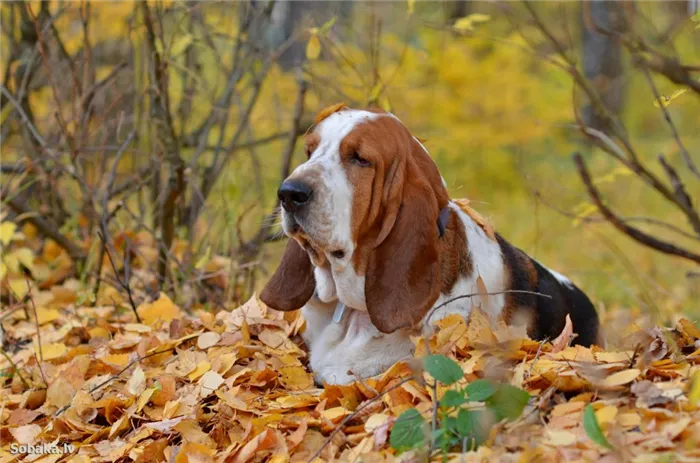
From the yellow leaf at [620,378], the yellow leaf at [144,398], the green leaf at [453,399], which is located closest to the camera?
the green leaf at [453,399]

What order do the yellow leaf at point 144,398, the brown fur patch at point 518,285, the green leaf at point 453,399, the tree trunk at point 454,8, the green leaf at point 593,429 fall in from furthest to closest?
the tree trunk at point 454,8 → the brown fur patch at point 518,285 → the yellow leaf at point 144,398 → the green leaf at point 453,399 → the green leaf at point 593,429

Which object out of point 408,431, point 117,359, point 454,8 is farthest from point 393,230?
point 454,8

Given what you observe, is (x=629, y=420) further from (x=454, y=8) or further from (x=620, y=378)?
(x=454, y=8)

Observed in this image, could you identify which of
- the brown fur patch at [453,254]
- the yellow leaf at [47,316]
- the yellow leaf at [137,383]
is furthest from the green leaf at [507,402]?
the yellow leaf at [47,316]

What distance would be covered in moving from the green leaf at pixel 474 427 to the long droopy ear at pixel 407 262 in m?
0.83

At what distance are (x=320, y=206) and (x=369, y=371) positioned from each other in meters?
0.76

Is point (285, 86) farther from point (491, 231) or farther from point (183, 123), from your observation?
point (491, 231)

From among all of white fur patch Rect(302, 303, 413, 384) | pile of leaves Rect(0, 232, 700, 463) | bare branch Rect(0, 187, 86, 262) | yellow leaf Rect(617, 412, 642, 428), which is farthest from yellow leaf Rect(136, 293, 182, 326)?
yellow leaf Rect(617, 412, 642, 428)

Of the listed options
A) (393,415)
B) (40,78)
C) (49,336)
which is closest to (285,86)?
(40,78)

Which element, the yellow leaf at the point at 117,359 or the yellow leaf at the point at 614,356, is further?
the yellow leaf at the point at 117,359

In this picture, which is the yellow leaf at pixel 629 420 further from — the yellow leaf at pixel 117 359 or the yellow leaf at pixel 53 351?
the yellow leaf at pixel 53 351

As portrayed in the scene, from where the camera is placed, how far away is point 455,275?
3.76 m

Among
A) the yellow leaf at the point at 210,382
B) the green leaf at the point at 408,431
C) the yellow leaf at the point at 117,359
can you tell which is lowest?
the yellow leaf at the point at 117,359

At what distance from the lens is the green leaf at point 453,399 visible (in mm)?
2729
